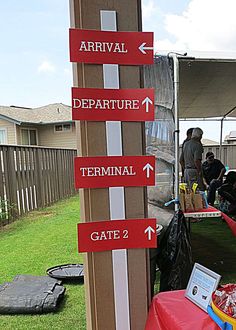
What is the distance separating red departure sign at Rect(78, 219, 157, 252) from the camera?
4.52ft

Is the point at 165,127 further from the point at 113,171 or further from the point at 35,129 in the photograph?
the point at 35,129

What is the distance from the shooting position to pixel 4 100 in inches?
704

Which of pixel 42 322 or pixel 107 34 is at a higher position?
pixel 107 34

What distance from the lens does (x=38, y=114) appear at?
17078mm

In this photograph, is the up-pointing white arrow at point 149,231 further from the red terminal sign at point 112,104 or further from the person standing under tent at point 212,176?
the person standing under tent at point 212,176

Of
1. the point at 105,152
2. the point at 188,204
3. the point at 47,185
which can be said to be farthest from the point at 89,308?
the point at 47,185

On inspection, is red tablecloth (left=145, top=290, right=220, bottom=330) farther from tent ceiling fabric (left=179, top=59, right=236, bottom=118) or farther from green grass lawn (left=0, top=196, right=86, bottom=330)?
tent ceiling fabric (left=179, top=59, right=236, bottom=118)

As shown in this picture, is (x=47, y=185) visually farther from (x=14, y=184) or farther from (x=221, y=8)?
(x=221, y=8)

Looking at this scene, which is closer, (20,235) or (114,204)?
(114,204)

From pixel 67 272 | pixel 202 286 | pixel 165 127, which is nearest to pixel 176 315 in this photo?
pixel 202 286

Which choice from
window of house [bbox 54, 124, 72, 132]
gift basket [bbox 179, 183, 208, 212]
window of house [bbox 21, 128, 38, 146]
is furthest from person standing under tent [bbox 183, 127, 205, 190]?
window of house [bbox 21, 128, 38, 146]

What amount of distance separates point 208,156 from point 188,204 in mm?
4032

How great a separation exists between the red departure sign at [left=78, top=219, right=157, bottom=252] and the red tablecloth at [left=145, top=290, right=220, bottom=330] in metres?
0.25

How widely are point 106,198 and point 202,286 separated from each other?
0.55 metres
